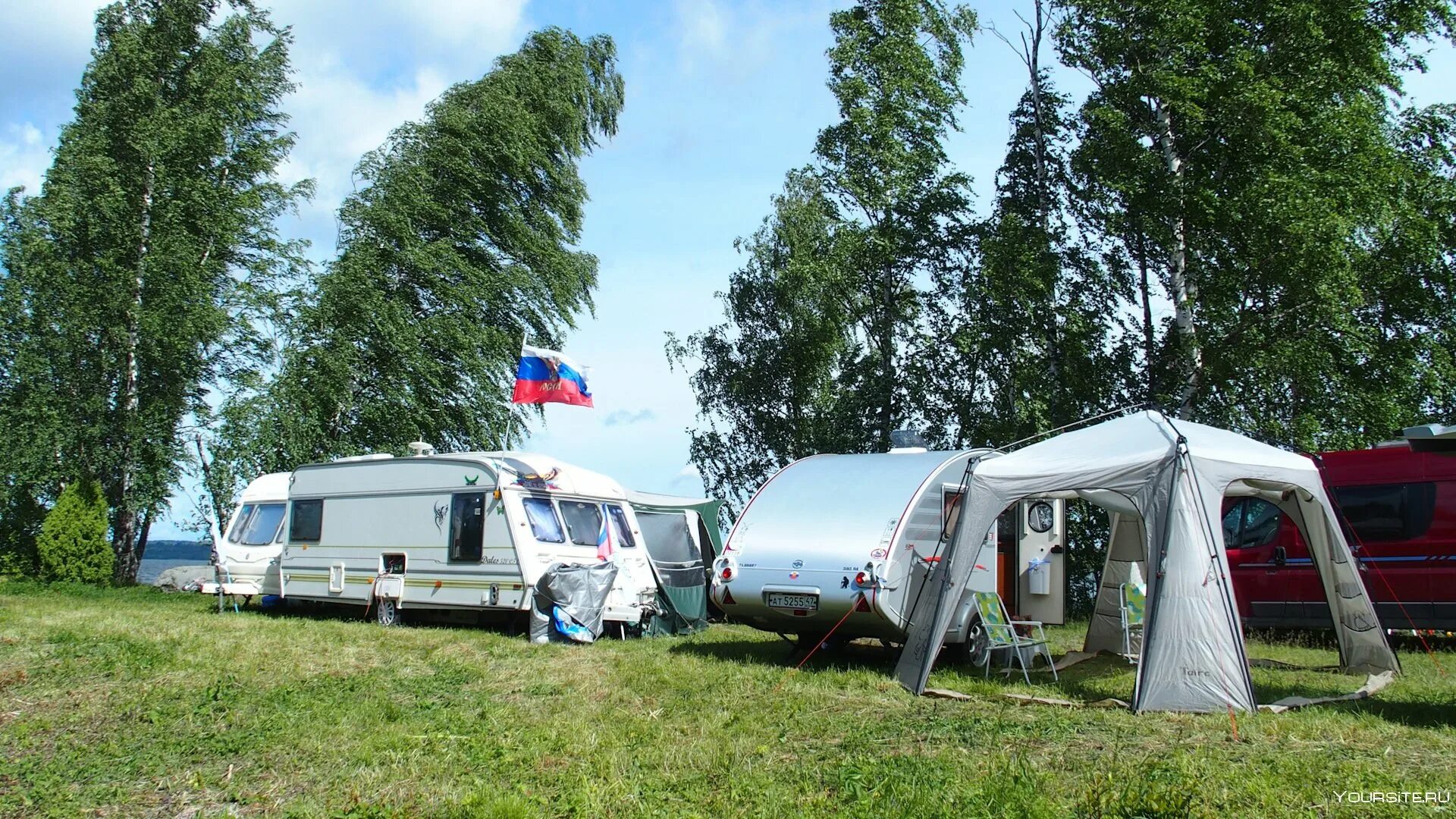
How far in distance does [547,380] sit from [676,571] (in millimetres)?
3540

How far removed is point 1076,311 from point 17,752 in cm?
1711

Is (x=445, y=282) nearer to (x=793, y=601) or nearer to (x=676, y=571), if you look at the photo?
(x=676, y=571)

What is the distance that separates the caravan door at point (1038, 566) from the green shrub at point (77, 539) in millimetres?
18486

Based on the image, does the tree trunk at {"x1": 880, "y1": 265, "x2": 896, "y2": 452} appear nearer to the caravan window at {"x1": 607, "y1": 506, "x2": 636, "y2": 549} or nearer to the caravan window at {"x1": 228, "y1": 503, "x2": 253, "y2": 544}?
the caravan window at {"x1": 607, "y1": 506, "x2": 636, "y2": 549}

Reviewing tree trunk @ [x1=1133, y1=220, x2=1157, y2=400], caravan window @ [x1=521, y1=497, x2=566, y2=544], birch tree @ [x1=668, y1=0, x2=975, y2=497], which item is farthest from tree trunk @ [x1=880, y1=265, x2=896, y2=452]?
caravan window @ [x1=521, y1=497, x2=566, y2=544]

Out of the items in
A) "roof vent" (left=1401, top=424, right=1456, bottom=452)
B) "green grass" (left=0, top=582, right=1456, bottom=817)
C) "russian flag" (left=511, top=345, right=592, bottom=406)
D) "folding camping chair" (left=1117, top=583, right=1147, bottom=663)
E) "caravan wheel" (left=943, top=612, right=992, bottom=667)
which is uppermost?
"russian flag" (left=511, top=345, right=592, bottom=406)

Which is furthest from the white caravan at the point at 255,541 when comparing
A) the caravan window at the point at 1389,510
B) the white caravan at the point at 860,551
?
the caravan window at the point at 1389,510

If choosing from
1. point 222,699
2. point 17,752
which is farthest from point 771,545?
point 17,752

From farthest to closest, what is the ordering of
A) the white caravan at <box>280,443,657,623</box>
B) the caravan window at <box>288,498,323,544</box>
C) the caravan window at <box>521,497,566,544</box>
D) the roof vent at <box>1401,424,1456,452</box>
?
the caravan window at <box>288,498,323,544</box>
the caravan window at <box>521,497,566,544</box>
the white caravan at <box>280,443,657,623</box>
the roof vent at <box>1401,424,1456,452</box>

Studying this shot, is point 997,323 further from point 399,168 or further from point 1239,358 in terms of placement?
point 399,168

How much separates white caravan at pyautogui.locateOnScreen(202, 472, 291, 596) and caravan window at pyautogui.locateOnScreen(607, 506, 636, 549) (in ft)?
19.4

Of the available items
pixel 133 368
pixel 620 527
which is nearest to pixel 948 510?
pixel 620 527

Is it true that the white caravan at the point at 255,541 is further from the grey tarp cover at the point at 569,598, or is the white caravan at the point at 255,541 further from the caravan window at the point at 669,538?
the grey tarp cover at the point at 569,598

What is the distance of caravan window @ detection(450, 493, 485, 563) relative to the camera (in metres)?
13.2
